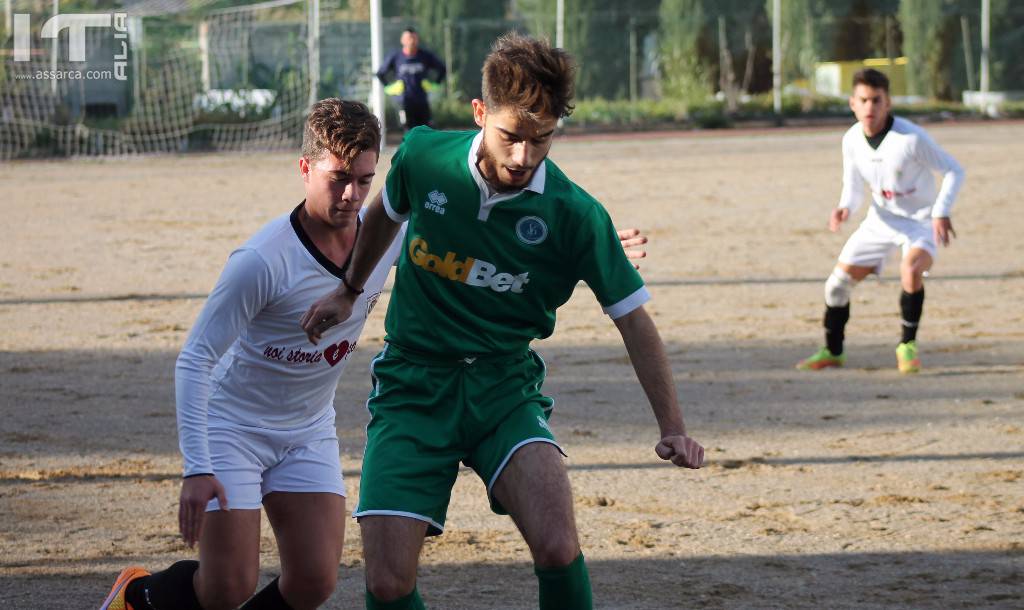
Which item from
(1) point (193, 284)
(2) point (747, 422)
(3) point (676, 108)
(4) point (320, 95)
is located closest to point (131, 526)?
(2) point (747, 422)

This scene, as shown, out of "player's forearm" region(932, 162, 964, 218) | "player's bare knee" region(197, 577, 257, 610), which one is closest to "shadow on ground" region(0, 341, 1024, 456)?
"player's forearm" region(932, 162, 964, 218)

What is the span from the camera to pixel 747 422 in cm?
743

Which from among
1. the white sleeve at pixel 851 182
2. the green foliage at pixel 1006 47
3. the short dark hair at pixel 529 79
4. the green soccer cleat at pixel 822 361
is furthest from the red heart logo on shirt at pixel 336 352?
the green foliage at pixel 1006 47

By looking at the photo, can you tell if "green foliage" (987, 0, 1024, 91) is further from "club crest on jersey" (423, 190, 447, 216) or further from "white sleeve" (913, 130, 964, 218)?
"club crest on jersey" (423, 190, 447, 216)

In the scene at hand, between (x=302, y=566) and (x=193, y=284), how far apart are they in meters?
8.27

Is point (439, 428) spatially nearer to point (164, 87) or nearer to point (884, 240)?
point (884, 240)

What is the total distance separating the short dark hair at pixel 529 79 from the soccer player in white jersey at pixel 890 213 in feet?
17.8

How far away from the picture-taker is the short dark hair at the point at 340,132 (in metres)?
3.90

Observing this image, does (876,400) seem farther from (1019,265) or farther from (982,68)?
(982,68)

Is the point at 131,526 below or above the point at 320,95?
below

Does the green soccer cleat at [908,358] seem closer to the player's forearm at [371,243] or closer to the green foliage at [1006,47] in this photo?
the player's forearm at [371,243]

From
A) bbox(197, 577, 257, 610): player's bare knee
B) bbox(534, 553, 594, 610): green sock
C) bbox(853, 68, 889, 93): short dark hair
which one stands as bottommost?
bbox(197, 577, 257, 610): player's bare knee

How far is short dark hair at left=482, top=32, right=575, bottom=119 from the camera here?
3.48m

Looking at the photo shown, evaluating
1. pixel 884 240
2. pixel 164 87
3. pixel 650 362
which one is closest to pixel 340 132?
pixel 650 362
